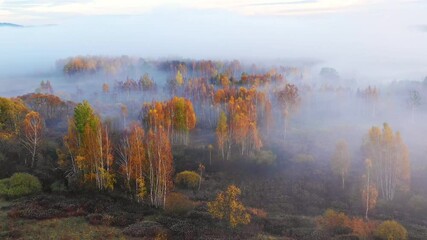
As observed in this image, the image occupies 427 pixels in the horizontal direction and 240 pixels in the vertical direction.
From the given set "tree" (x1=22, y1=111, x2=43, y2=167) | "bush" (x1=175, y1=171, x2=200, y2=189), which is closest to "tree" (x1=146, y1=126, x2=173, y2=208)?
"bush" (x1=175, y1=171, x2=200, y2=189)

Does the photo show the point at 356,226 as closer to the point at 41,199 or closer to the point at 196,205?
the point at 196,205

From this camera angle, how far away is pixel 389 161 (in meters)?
61.8

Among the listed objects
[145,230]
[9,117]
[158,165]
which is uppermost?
[9,117]

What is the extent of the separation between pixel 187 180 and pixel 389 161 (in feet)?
105

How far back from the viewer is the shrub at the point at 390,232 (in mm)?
39972

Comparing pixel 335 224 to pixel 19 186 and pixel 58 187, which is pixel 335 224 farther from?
pixel 19 186

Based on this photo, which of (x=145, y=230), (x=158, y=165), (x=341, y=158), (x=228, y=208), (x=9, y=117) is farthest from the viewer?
(x=9, y=117)

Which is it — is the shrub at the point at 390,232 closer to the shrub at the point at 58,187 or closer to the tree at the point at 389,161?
the tree at the point at 389,161

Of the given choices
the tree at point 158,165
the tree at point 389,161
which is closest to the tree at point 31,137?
the tree at point 158,165

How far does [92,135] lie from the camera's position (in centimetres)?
5188

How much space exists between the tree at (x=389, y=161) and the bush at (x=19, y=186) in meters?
49.6

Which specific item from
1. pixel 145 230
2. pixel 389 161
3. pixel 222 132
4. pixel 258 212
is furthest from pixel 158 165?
pixel 389 161

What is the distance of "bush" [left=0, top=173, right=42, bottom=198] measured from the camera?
47.0 metres

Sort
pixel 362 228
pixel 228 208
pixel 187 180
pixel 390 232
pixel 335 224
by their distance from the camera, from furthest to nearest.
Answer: pixel 187 180 < pixel 335 224 < pixel 228 208 < pixel 362 228 < pixel 390 232
